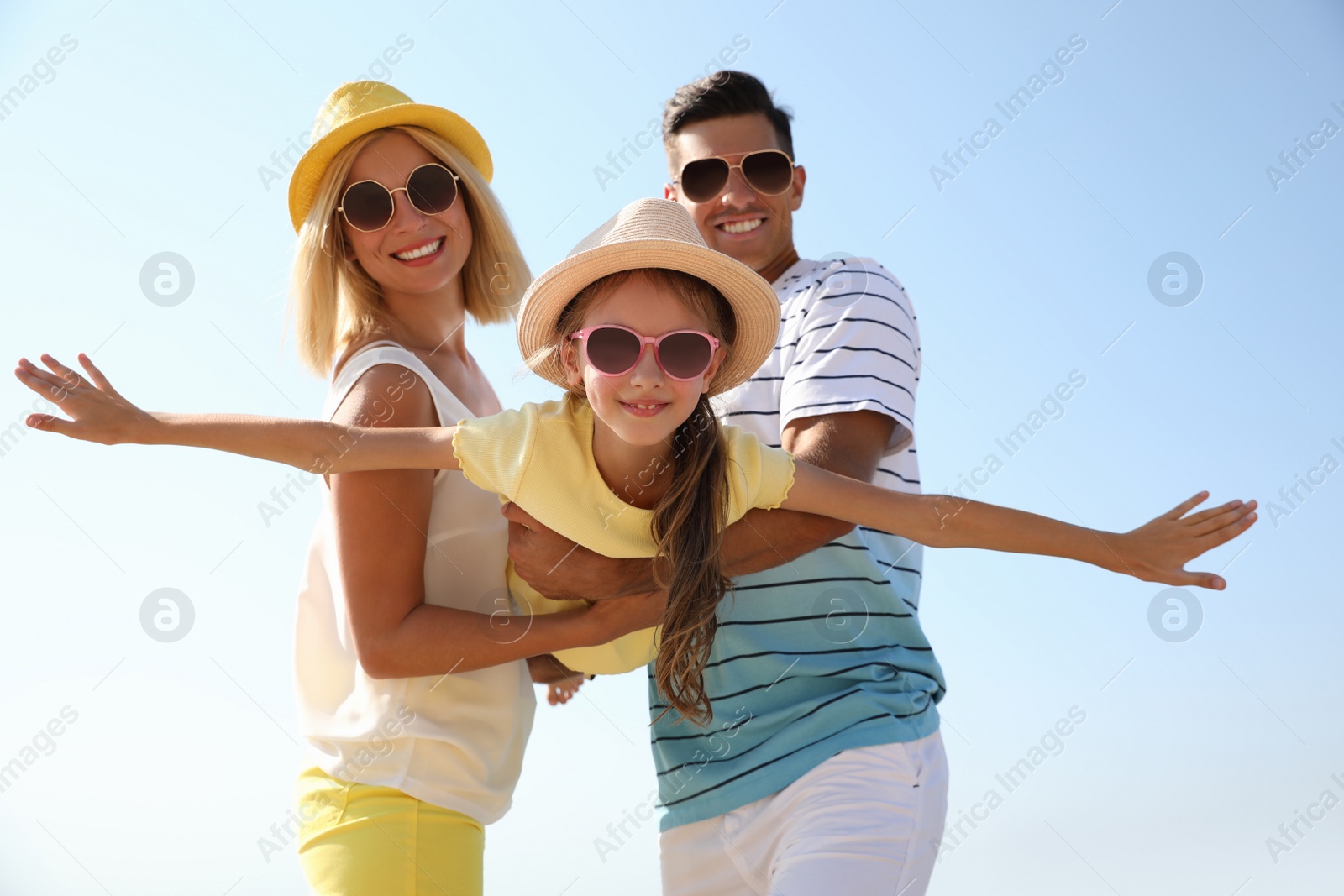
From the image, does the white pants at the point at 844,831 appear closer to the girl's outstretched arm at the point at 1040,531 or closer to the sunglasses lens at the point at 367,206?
the girl's outstretched arm at the point at 1040,531

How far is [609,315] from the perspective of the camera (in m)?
3.35

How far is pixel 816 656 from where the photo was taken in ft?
11.8

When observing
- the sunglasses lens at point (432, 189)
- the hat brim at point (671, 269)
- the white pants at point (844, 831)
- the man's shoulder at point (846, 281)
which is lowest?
the white pants at point (844, 831)

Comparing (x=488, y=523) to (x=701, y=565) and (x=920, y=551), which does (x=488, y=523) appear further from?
(x=920, y=551)

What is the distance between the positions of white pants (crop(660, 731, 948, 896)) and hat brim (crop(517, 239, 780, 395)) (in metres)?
1.30

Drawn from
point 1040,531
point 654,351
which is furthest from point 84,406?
point 1040,531

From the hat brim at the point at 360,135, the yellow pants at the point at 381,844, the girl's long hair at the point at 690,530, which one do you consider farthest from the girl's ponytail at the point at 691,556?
the hat brim at the point at 360,135

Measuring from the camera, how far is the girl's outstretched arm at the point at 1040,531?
10.8 feet

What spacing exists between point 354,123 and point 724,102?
156cm

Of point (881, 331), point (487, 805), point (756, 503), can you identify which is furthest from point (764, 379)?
point (487, 805)

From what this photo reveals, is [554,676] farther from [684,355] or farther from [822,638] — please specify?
[684,355]

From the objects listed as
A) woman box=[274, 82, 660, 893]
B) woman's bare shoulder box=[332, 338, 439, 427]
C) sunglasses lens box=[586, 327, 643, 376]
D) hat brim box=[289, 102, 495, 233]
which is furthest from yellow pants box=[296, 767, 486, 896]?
hat brim box=[289, 102, 495, 233]

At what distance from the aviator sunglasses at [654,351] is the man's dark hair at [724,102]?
1.76 metres

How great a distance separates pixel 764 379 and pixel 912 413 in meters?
0.55
